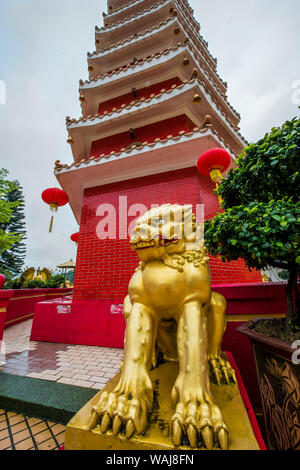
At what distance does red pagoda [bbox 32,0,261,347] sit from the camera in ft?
11.6

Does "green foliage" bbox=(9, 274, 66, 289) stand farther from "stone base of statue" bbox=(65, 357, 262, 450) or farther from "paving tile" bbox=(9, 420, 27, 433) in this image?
"stone base of statue" bbox=(65, 357, 262, 450)

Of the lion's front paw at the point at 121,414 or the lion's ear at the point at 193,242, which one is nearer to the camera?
the lion's front paw at the point at 121,414

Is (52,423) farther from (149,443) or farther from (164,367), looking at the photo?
(149,443)

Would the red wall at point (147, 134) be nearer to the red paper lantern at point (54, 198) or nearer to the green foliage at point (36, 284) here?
the red paper lantern at point (54, 198)

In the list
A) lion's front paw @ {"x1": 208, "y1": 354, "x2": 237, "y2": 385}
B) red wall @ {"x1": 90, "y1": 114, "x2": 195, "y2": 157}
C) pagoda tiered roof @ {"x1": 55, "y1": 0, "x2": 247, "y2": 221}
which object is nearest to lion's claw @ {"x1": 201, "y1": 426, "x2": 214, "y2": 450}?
lion's front paw @ {"x1": 208, "y1": 354, "x2": 237, "y2": 385}

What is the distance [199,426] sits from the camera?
79cm

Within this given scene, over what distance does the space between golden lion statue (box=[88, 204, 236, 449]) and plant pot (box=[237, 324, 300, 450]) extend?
258 mm

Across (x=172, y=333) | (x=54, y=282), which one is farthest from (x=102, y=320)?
(x=54, y=282)

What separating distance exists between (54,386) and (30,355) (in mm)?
1343

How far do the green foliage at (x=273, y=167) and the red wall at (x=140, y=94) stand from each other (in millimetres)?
4448

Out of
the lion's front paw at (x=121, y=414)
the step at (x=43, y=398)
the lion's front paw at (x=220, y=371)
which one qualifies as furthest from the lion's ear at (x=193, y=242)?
the step at (x=43, y=398)

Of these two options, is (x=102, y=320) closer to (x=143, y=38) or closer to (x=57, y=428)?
(x=57, y=428)

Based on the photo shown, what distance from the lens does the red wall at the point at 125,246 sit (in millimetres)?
3660

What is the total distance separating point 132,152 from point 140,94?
2.53 metres
